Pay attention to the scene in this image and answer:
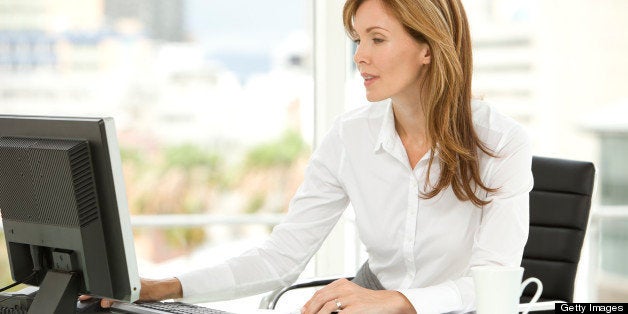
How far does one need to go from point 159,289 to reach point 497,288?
703mm

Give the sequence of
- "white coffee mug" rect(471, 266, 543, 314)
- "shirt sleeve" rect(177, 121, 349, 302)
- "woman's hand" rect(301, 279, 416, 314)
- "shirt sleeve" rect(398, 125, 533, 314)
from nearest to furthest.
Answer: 1. "white coffee mug" rect(471, 266, 543, 314)
2. "woman's hand" rect(301, 279, 416, 314)
3. "shirt sleeve" rect(398, 125, 533, 314)
4. "shirt sleeve" rect(177, 121, 349, 302)

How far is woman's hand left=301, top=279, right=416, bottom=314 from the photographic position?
146cm

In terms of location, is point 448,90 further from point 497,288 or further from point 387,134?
point 497,288

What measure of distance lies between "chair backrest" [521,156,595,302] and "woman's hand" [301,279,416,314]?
66cm

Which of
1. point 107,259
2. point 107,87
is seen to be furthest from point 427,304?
point 107,87

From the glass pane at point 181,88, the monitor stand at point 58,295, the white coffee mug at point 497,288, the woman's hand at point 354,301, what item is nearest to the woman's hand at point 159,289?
the monitor stand at point 58,295

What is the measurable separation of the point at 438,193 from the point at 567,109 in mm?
9458

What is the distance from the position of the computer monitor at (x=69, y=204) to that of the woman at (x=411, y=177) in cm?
21

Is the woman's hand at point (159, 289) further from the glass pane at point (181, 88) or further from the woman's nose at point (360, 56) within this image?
the glass pane at point (181, 88)

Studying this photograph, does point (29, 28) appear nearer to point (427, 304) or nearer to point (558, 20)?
point (558, 20)

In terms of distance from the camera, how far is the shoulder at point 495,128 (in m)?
1.75

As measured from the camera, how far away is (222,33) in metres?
10.4

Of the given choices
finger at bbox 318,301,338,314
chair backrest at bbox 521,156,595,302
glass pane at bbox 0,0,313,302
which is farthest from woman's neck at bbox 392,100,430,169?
glass pane at bbox 0,0,313,302

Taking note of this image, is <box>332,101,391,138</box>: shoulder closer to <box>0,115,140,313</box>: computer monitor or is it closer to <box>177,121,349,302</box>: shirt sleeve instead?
<box>177,121,349,302</box>: shirt sleeve
